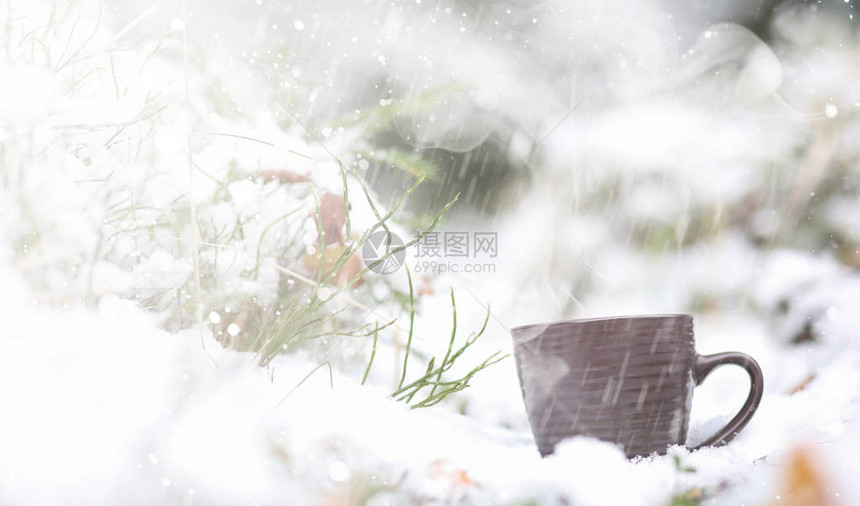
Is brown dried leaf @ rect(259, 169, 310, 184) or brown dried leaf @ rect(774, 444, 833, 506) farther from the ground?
brown dried leaf @ rect(259, 169, 310, 184)

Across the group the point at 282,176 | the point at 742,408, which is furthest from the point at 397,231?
the point at 742,408

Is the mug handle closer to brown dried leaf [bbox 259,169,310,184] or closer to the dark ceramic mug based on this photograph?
the dark ceramic mug

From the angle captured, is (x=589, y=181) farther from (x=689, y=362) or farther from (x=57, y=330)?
(x=57, y=330)

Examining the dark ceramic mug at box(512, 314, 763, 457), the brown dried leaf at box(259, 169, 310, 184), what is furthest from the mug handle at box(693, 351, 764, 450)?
the brown dried leaf at box(259, 169, 310, 184)

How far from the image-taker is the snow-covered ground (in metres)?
0.17

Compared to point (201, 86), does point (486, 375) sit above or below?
below

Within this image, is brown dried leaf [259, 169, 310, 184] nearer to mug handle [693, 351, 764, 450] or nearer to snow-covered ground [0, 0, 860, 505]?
snow-covered ground [0, 0, 860, 505]

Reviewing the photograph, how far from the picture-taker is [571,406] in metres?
0.22

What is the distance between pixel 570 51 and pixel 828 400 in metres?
0.26

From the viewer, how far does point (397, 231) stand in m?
0.31

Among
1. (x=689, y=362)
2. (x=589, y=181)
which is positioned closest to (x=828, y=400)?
(x=689, y=362)

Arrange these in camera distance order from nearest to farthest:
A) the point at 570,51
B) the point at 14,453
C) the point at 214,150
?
1. the point at 14,453
2. the point at 214,150
3. the point at 570,51

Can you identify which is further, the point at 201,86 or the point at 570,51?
the point at 570,51

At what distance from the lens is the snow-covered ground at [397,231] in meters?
0.17
